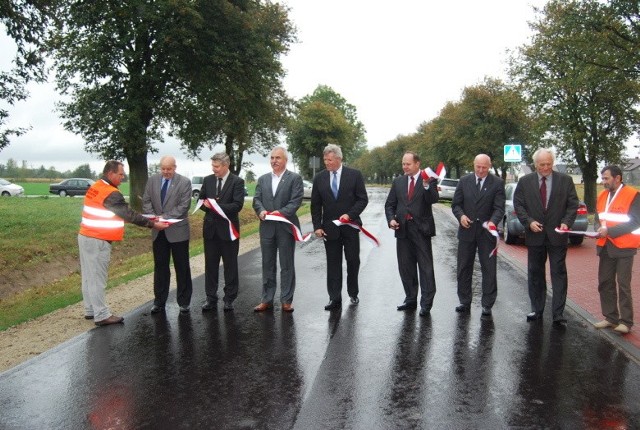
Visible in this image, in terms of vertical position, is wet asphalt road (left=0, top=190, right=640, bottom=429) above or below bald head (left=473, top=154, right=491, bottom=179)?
below

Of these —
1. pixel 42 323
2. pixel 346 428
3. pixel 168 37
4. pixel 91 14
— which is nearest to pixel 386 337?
pixel 346 428

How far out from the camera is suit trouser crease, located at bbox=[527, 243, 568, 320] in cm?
712

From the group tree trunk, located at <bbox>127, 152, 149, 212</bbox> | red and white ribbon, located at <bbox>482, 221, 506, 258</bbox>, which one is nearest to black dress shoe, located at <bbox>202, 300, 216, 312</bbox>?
red and white ribbon, located at <bbox>482, 221, 506, 258</bbox>

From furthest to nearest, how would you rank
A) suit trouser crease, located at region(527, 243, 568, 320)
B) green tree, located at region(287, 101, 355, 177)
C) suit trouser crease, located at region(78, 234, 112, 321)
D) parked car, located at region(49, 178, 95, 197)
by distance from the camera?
1. green tree, located at region(287, 101, 355, 177)
2. parked car, located at region(49, 178, 95, 197)
3. suit trouser crease, located at region(527, 243, 568, 320)
4. suit trouser crease, located at region(78, 234, 112, 321)

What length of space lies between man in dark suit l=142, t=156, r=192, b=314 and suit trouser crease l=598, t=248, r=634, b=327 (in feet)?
17.4

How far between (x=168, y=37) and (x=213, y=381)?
15594 mm

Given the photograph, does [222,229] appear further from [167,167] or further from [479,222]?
[479,222]

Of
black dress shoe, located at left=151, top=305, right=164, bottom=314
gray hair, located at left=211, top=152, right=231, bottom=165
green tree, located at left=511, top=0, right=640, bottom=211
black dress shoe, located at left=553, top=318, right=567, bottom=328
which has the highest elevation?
green tree, located at left=511, top=0, right=640, bottom=211

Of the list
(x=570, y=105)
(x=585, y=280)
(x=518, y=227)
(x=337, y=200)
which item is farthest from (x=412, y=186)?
(x=570, y=105)

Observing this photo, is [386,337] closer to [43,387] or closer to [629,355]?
[629,355]

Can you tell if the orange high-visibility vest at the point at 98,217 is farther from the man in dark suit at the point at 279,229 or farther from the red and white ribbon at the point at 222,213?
the man in dark suit at the point at 279,229

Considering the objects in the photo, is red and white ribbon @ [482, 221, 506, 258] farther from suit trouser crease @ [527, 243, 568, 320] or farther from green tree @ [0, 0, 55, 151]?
green tree @ [0, 0, 55, 151]

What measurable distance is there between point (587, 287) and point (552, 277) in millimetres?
2847

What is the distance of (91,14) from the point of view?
60.1ft
